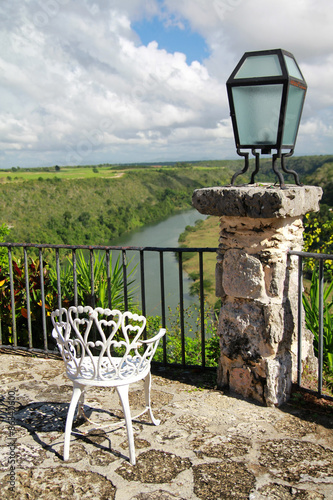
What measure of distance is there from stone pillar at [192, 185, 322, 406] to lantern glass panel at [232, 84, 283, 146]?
344 millimetres

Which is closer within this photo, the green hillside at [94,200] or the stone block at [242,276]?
the stone block at [242,276]

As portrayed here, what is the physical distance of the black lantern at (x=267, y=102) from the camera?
270 centimetres

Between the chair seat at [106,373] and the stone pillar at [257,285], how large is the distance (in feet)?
2.64

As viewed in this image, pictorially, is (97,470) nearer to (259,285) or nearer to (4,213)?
(259,285)

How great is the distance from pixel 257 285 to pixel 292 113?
3.91 ft

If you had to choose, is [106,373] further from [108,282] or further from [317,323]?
[317,323]

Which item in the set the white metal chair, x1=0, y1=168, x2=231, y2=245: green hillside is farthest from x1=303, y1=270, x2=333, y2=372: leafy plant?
x1=0, y1=168, x2=231, y2=245: green hillside

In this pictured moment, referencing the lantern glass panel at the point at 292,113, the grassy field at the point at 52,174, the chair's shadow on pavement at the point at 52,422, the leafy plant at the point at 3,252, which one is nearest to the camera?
the chair's shadow on pavement at the point at 52,422

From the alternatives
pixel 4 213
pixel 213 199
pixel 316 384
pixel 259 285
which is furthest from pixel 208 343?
pixel 4 213

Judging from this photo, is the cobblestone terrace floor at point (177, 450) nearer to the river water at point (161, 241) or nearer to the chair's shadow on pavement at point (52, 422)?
the chair's shadow on pavement at point (52, 422)

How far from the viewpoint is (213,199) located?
2852mm

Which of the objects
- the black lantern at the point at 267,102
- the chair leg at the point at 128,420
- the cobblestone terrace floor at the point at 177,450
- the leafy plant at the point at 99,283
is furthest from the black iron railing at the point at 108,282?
the chair leg at the point at 128,420

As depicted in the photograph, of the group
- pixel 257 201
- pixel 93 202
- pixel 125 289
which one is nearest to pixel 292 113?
pixel 257 201

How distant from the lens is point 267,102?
9.11 ft
